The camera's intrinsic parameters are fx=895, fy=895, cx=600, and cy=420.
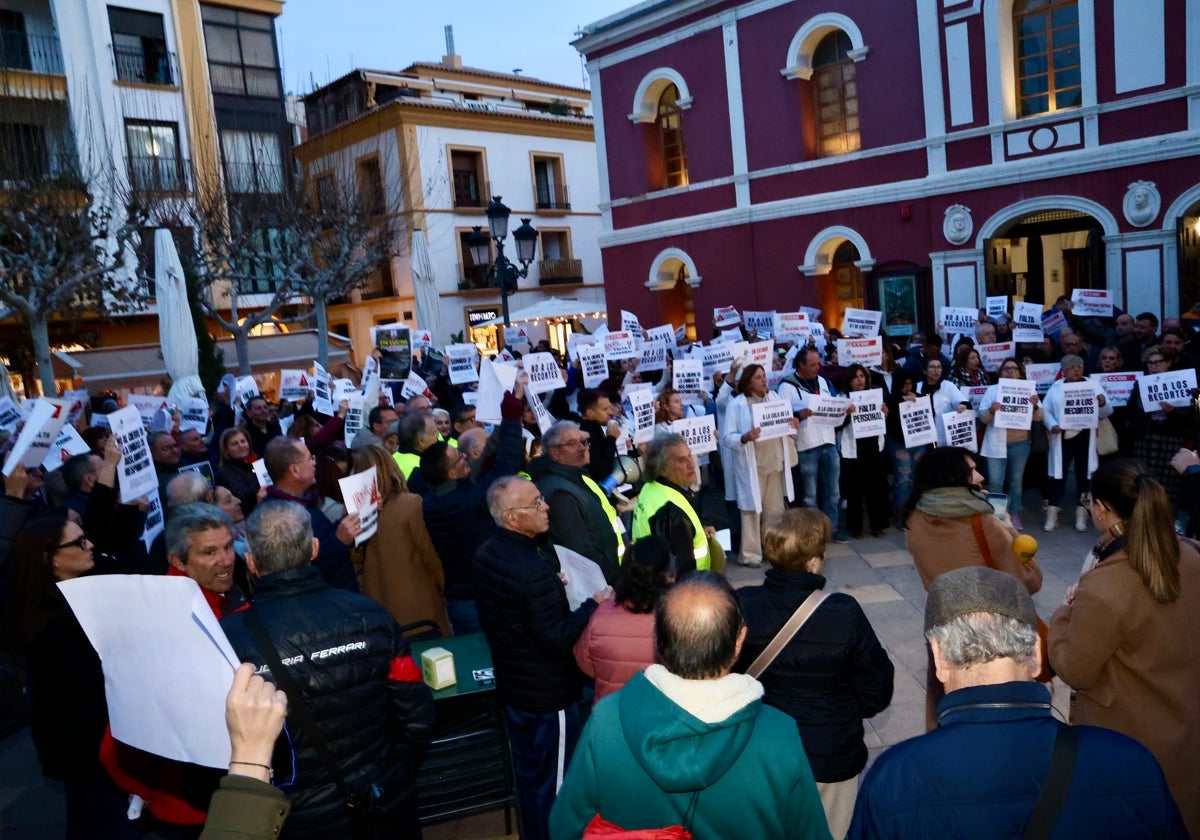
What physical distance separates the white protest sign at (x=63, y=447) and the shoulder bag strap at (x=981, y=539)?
631cm

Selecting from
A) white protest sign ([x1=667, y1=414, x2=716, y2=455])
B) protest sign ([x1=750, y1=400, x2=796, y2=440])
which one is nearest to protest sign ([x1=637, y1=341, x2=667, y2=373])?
protest sign ([x1=750, y1=400, x2=796, y2=440])

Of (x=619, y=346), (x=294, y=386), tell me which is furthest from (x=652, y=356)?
(x=294, y=386)

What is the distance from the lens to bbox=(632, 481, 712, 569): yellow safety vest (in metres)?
4.91

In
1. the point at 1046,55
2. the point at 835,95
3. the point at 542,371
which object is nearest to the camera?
the point at 542,371

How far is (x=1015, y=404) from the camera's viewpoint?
8430 millimetres

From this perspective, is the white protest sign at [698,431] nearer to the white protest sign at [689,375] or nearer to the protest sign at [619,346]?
the white protest sign at [689,375]

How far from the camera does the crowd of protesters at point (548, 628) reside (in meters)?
2.26

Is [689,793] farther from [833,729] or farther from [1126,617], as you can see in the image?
[1126,617]

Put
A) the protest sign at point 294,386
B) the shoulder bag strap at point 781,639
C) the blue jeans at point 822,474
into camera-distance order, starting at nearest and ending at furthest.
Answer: the shoulder bag strap at point 781,639 → the blue jeans at point 822,474 → the protest sign at point 294,386

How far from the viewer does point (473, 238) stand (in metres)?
16.2

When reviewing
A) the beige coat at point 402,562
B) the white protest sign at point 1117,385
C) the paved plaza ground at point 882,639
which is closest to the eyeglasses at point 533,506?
the beige coat at point 402,562

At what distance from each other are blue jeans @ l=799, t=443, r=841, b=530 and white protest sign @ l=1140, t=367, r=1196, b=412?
2.74 m

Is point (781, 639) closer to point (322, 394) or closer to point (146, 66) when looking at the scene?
point (322, 394)

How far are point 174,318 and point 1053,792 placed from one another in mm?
11511
